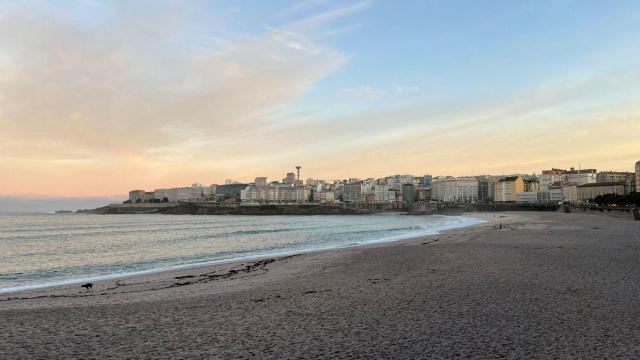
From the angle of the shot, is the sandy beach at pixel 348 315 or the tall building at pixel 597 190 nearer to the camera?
the sandy beach at pixel 348 315

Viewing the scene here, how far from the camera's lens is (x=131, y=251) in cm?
2891

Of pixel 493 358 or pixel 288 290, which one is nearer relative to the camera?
pixel 493 358

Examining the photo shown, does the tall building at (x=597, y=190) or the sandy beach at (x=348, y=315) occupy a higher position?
the tall building at (x=597, y=190)

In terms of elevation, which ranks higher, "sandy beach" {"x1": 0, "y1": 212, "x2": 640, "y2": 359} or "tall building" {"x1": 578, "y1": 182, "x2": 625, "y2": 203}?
"tall building" {"x1": 578, "y1": 182, "x2": 625, "y2": 203}

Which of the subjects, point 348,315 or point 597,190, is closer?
point 348,315

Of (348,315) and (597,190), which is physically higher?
(597,190)

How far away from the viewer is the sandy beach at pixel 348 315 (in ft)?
21.0

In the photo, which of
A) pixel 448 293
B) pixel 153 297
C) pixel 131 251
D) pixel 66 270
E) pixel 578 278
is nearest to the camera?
pixel 448 293

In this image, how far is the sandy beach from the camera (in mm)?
6391

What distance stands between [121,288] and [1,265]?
12.3 metres

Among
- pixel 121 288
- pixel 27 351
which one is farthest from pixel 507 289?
pixel 121 288

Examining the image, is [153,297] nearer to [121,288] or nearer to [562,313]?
[121,288]

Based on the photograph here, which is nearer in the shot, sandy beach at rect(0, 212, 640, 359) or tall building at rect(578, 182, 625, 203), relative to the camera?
sandy beach at rect(0, 212, 640, 359)

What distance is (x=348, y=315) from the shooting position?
852cm
